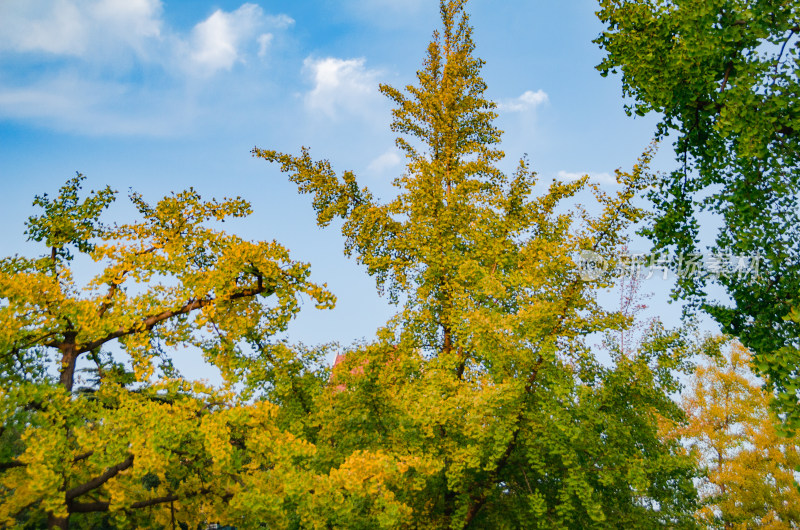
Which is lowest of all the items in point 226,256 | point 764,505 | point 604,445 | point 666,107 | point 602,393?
point 764,505

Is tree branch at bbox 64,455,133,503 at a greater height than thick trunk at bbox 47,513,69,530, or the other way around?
tree branch at bbox 64,455,133,503

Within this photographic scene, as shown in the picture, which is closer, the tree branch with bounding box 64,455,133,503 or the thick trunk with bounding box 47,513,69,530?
the tree branch with bounding box 64,455,133,503

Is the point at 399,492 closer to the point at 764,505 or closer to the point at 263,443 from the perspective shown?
the point at 263,443

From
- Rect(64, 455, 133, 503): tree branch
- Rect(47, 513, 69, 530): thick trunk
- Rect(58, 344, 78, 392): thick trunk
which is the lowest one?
Rect(47, 513, 69, 530): thick trunk

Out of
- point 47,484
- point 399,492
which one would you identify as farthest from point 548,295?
point 47,484

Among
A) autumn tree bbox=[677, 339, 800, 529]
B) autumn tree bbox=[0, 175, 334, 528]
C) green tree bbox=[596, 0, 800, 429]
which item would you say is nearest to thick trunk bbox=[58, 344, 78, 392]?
autumn tree bbox=[0, 175, 334, 528]

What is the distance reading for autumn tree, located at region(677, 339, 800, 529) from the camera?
55.7 ft

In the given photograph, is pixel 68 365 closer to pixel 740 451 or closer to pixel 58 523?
pixel 58 523

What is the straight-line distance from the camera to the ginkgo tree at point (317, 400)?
6715 mm

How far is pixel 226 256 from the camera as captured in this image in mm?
7723

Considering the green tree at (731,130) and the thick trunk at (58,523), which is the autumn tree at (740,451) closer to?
the green tree at (731,130)

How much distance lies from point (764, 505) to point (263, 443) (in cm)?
1854

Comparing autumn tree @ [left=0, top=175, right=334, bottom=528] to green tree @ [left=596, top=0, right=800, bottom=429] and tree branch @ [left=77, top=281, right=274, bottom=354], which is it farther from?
green tree @ [left=596, top=0, right=800, bottom=429]

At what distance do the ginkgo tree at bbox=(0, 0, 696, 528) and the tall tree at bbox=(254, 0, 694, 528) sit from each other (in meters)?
0.05
